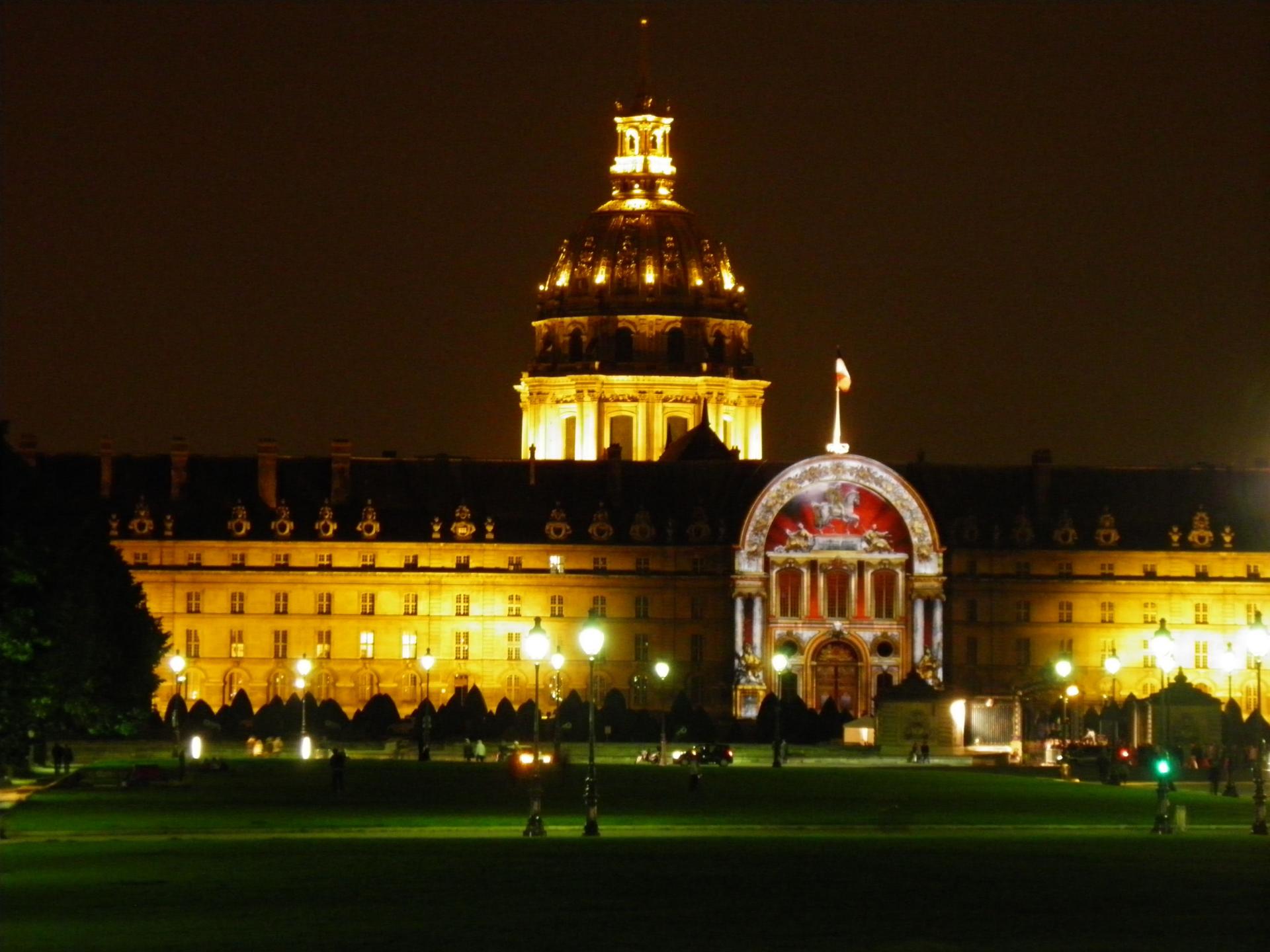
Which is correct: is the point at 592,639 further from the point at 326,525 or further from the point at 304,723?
the point at 326,525

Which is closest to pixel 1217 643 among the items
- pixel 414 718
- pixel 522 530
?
pixel 522 530

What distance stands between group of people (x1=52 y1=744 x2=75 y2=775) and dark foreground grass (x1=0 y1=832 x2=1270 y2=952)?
41.9 m

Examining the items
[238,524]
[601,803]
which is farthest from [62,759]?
[238,524]

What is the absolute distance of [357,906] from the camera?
155 feet

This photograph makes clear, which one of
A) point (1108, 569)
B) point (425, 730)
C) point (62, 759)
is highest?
point (1108, 569)

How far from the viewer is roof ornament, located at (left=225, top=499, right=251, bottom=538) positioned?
17338cm

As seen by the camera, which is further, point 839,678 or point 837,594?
point 837,594

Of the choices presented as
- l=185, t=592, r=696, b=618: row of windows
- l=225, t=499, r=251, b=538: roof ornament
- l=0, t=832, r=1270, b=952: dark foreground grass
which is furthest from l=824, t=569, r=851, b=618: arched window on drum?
l=0, t=832, r=1270, b=952: dark foreground grass

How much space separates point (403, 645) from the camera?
17238 centimetres

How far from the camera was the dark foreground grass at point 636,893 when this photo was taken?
141ft

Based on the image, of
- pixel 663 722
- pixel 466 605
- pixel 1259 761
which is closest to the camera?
pixel 1259 761

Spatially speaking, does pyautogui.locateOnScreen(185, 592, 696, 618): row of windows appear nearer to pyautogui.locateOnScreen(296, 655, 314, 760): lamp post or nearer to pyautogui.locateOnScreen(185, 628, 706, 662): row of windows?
pyautogui.locateOnScreen(185, 628, 706, 662): row of windows

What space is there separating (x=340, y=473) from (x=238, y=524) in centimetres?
700

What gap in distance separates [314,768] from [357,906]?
59644 millimetres
